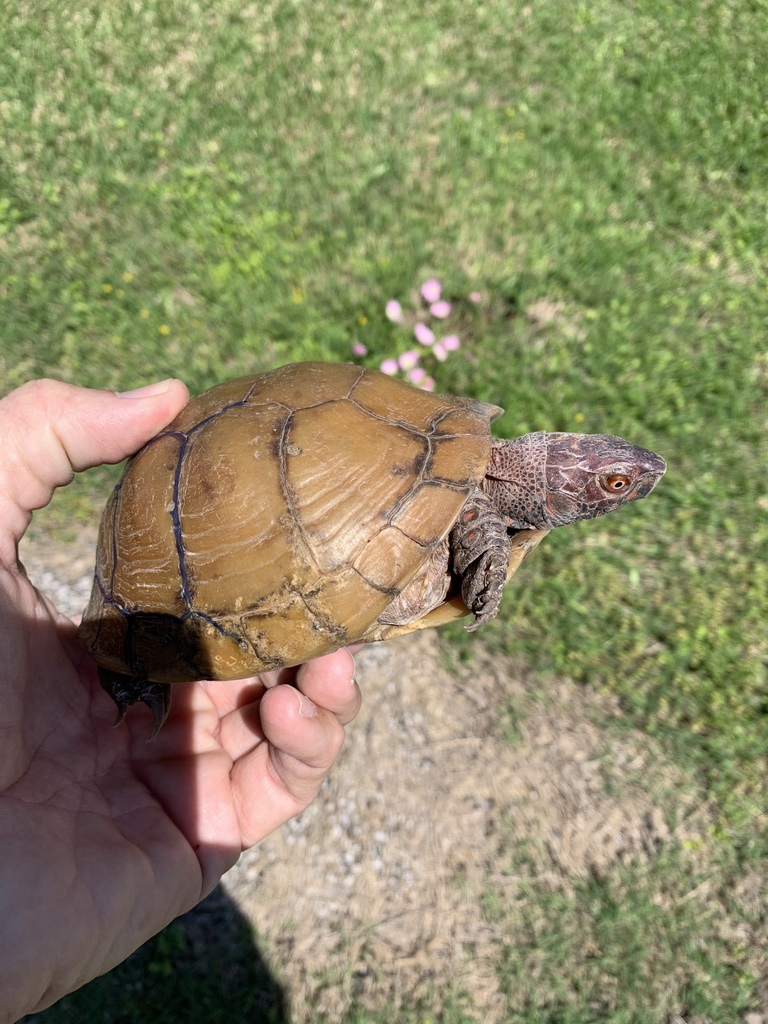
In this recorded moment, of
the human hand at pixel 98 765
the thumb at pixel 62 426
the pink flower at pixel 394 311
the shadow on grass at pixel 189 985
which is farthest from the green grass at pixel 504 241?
the thumb at pixel 62 426

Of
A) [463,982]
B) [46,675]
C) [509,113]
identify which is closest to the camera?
[46,675]

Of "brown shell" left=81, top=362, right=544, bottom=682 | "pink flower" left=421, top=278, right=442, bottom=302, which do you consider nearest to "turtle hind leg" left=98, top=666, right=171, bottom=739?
"brown shell" left=81, top=362, right=544, bottom=682

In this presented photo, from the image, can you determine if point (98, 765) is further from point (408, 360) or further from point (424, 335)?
point (424, 335)

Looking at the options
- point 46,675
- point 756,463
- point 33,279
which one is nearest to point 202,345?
point 33,279

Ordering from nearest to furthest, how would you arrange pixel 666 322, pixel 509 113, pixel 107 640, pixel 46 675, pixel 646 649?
1. pixel 107 640
2. pixel 46 675
3. pixel 646 649
4. pixel 666 322
5. pixel 509 113

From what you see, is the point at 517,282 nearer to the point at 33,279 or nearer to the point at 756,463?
the point at 756,463

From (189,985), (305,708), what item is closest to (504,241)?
(305,708)
